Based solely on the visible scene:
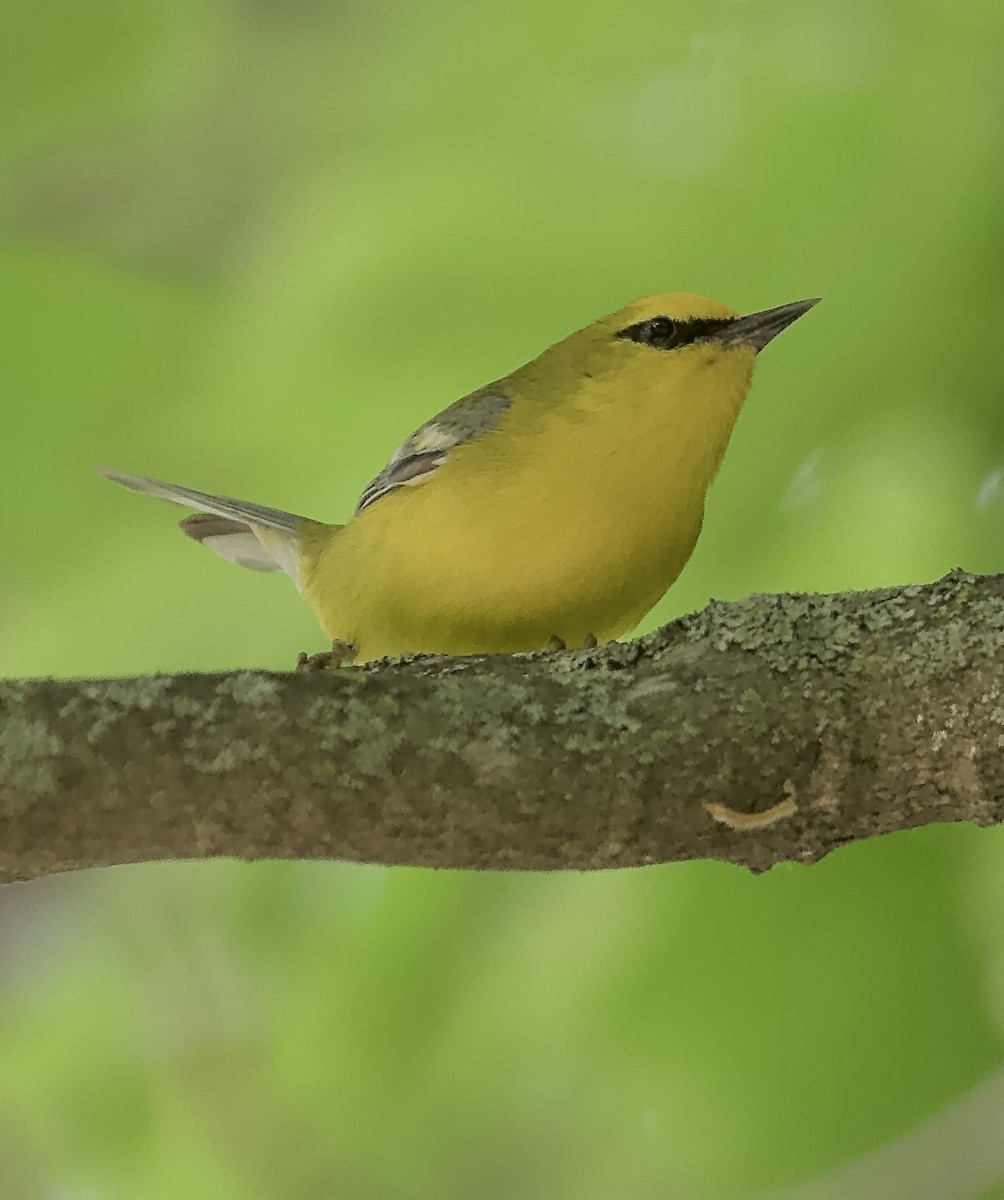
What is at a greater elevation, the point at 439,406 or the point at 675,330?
the point at 439,406

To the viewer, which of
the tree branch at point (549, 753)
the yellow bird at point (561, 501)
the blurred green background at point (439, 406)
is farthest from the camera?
the blurred green background at point (439, 406)

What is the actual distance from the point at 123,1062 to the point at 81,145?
983 millimetres

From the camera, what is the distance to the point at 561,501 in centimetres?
97

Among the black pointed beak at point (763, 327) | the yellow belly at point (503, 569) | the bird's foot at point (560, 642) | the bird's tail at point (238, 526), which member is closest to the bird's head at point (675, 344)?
the black pointed beak at point (763, 327)

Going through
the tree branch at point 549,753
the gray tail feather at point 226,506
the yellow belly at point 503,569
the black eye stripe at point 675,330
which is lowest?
the tree branch at point 549,753

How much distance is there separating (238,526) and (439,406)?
0.86 ft

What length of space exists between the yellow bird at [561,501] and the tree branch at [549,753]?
0.92 feet

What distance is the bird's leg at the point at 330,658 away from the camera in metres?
0.87

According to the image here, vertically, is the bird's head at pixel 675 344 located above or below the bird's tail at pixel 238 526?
below

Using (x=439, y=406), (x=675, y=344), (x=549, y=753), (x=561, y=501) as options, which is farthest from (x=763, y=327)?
(x=549, y=753)

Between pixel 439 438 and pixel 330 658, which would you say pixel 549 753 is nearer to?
pixel 330 658

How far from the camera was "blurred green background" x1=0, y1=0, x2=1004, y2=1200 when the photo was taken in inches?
42.8

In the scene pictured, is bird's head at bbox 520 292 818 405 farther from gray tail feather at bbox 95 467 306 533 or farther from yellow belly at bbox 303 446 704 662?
gray tail feather at bbox 95 467 306 533

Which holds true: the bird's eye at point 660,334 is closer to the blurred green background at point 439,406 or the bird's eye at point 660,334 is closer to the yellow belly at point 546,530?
the yellow belly at point 546,530
